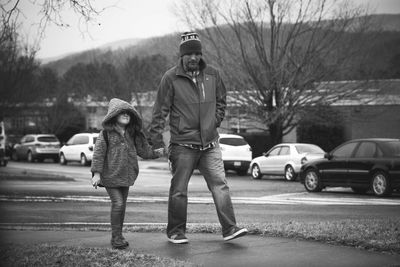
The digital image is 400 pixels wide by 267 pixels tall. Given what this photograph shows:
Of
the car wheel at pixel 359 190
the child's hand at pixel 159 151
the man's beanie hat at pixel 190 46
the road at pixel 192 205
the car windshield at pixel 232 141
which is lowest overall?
the car wheel at pixel 359 190

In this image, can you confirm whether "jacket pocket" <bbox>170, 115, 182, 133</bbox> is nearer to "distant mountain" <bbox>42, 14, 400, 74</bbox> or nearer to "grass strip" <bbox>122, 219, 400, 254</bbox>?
"grass strip" <bbox>122, 219, 400, 254</bbox>

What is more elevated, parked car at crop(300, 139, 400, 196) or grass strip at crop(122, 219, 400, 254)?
parked car at crop(300, 139, 400, 196)

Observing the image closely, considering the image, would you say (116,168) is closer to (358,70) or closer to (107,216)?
(107,216)

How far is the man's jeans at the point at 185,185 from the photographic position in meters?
6.91

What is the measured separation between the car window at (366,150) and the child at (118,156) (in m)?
9.97

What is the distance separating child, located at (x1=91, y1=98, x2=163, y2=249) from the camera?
689cm

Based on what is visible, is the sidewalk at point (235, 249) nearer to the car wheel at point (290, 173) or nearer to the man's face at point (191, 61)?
the man's face at point (191, 61)

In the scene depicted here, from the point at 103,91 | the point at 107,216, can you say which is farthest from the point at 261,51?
the point at 103,91

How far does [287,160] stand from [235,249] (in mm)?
16957

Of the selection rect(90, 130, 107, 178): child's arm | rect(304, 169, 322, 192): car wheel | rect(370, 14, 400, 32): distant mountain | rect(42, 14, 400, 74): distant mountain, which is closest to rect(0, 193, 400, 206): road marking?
rect(304, 169, 322, 192): car wheel

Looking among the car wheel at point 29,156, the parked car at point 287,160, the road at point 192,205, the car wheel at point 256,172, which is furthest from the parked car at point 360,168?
the car wheel at point 29,156

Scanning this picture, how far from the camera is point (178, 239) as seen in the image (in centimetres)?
682

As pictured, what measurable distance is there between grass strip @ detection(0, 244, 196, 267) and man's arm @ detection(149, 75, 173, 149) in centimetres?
130

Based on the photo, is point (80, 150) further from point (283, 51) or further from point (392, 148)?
point (392, 148)
